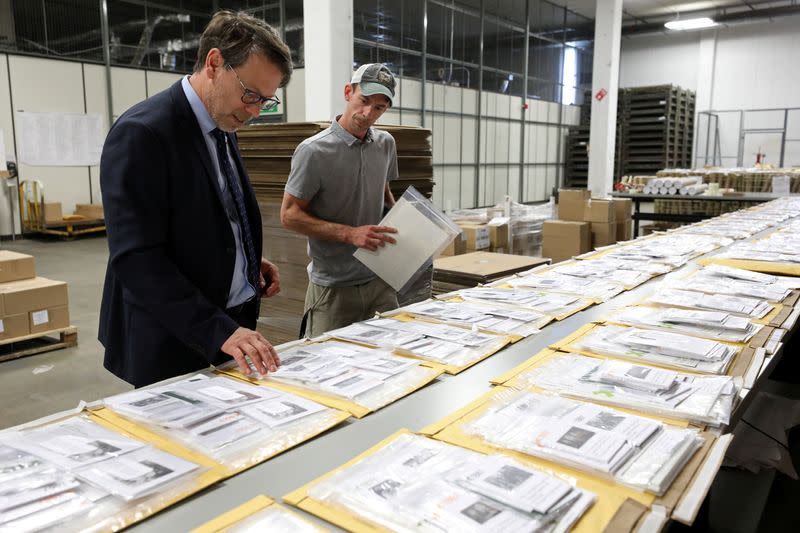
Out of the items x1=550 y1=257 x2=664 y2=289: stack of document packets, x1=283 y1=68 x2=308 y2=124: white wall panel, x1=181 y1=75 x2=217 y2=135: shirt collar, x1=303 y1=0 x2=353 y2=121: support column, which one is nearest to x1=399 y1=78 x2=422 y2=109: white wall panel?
x1=283 y1=68 x2=308 y2=124: white wall panel

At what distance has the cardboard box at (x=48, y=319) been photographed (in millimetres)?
4988

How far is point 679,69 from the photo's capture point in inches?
693

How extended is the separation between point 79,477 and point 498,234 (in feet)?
18.2

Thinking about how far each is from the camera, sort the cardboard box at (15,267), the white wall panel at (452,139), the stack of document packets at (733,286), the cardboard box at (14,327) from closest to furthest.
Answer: the stack of document packets at (733,286) < the cardboard box at (14,327) < the cardboard box at (15,267) < the white wall panel at (452,139)

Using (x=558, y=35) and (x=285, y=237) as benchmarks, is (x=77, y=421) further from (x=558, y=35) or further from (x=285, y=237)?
(x=558, y=35)

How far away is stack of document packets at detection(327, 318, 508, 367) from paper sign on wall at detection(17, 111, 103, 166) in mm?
10811

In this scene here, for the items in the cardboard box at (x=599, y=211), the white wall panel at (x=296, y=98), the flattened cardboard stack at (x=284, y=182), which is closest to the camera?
the flattened cardboard stack at (x=284, y=182)

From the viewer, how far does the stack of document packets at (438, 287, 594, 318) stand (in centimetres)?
224

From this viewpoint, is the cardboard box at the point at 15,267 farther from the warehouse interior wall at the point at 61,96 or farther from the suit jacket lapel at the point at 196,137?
the warehouse interior wall at the point at 61,96

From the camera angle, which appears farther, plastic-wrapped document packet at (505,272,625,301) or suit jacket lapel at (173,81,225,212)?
plastic-wrapped document packet at (505,272,625,301)

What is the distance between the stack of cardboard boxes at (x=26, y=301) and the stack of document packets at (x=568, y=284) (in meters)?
4.06

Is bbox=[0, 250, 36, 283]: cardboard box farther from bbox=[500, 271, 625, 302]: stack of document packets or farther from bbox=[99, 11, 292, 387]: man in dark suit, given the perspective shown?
bbox=[500, 271, 625, 302]: stack of document packets

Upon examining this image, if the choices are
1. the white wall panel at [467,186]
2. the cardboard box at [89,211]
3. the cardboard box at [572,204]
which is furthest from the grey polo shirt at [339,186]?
the white wall panel at [467,186]

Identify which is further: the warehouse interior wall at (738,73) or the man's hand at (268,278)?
the warehouse interior wall at (738,73)
